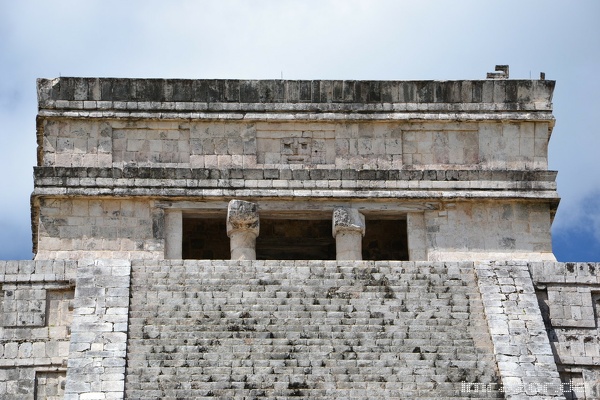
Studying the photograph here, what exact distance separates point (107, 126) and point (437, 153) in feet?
17.1

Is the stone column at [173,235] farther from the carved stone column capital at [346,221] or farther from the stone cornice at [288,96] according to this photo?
the carved stone column capital at [346,221]

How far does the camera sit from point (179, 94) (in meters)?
28.6

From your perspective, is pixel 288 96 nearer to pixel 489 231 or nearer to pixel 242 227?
pixel 242 227

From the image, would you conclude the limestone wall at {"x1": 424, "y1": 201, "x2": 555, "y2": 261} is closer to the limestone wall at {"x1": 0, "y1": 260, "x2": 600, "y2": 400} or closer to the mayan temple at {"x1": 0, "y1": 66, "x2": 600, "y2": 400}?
the mayan temple at {"x1": 0, "y1": 66, "x2": 600, "y2": 400}

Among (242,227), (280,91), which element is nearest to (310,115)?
(280,91)

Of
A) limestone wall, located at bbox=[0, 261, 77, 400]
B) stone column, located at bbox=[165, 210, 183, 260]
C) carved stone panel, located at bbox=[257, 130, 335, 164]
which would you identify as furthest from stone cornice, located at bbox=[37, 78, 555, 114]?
limestone wall, located at bbox=[0, 261, 77, 400]

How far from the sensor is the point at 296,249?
31.0 meters

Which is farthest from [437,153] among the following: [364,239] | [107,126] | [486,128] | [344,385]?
[344,385]

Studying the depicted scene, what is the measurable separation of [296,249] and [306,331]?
769 centimetres

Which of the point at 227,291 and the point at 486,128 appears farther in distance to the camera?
the point at 486,128

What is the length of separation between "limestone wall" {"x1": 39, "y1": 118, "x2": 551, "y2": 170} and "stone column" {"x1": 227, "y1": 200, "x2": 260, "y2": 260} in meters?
0.85

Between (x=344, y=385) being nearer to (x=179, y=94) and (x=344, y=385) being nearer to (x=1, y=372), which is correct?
(x=1, y=372)

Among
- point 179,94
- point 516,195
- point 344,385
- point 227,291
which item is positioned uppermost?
point 179,94

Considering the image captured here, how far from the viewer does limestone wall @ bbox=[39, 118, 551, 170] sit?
28.4 meters
